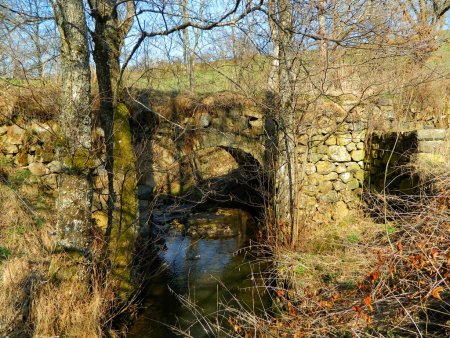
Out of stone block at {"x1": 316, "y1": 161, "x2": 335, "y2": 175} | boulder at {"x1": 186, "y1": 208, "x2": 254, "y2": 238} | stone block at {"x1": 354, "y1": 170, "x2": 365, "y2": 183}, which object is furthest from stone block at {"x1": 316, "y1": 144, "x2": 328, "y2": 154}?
boulder at {"x1": 186, "y1": 208, "x2": 254, "y2": 238}

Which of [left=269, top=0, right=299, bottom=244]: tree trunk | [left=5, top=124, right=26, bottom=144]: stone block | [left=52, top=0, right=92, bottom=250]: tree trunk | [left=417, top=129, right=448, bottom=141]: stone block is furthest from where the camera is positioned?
[left=5, top=124, right=26, bottom=144]: stone block

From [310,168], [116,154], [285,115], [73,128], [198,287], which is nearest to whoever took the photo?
[73,128]

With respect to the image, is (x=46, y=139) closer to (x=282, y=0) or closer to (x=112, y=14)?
A: (x=112, y=14)

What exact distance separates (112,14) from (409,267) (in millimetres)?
4763

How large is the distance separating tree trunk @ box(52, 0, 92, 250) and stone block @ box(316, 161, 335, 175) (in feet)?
15.3

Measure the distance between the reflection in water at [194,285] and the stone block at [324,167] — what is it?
232 cm

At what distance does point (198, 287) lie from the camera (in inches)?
260

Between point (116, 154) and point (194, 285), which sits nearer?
point (116, 154)

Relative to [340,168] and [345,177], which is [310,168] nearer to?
[340,168]

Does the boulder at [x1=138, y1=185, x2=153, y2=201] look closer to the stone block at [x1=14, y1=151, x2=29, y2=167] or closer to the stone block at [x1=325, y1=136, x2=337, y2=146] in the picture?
the stone block at [x1=14, y1=151, x2=29, y2=167]

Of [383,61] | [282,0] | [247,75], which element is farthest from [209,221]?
[282,0]

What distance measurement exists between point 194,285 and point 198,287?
0.39 ft

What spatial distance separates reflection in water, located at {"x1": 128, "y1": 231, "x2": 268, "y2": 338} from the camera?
533 cm

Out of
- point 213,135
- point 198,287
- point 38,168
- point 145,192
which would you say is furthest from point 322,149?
point 38,168
